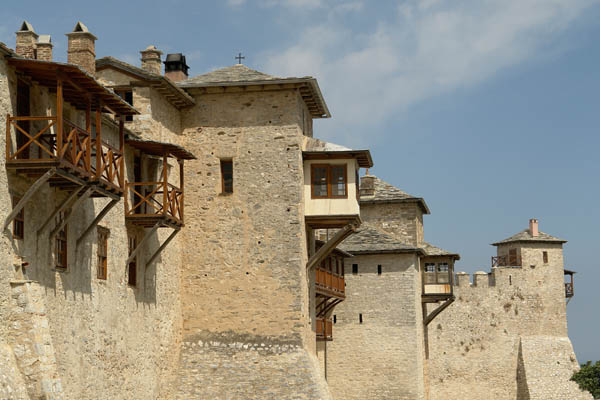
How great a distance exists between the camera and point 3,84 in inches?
729

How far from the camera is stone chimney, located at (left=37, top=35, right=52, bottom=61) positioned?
21.9 m

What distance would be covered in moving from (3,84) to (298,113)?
39.8 feet

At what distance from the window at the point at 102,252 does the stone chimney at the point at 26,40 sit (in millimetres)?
4412

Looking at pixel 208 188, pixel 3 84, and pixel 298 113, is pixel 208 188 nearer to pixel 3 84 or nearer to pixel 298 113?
pixel 298 113

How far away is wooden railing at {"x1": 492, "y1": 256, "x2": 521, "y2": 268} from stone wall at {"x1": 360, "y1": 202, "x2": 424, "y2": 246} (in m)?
12.5

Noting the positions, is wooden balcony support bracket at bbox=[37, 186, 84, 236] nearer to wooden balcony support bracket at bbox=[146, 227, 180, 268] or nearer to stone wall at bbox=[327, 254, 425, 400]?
wooden balcony support bracket at bbox=[146, 227, 180, 268]

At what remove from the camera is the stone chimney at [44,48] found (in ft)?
71.9

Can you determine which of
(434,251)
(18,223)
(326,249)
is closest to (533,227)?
(434,251)

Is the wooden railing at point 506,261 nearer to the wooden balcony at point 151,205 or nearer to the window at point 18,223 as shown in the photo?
the wooden balcony at point 151,205

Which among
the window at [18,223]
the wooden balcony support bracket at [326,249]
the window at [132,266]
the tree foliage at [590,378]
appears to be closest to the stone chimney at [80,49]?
the window at [132,266]

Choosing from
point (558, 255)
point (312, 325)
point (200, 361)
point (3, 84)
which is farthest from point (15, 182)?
point (558, 255)

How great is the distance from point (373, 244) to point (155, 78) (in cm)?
1687

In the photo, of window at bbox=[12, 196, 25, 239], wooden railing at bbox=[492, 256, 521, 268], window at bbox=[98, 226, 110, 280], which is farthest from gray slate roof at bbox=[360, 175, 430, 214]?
window at bbox=[12, 196, 25, 239]

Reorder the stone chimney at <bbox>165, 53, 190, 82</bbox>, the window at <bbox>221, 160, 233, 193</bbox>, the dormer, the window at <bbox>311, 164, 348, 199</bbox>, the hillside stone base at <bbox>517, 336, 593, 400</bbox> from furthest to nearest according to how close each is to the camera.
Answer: the hillside stone base at <bbox>517, 336, 593, 400</bbox>
the stone chimney at <bbox>165, 53, 190, 82</bbox>
the window at <bbox>311, 164, 348, 199</bbox>
the dormer
the window at <bbox>221, 160, 233, 193</bbox>
